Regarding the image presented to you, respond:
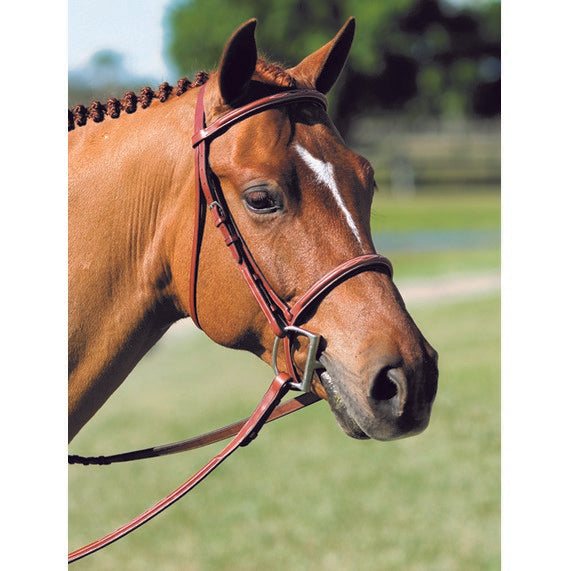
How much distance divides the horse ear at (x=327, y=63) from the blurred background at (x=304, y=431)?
5.0 inches

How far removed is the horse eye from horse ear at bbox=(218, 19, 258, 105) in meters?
0.21

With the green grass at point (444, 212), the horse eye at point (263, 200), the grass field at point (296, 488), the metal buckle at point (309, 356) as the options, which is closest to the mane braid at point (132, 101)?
the horse eye at point (263, 200)

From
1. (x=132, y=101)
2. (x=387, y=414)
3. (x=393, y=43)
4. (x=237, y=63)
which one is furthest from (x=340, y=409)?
(x=393, y=43)

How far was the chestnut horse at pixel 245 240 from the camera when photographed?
5.29 ft

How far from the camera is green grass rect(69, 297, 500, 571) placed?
4.10 meters

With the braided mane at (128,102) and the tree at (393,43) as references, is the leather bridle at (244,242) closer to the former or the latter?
the braided mane at (128,102)

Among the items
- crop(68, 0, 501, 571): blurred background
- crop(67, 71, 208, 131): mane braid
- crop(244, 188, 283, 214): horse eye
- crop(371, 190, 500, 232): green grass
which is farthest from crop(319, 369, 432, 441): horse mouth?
crop(371, 190, 500, 232): green grass

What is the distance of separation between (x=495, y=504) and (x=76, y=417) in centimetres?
329

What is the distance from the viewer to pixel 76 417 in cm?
186

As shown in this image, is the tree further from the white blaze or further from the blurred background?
the white blaze

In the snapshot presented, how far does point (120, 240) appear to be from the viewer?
1843 millimetres
